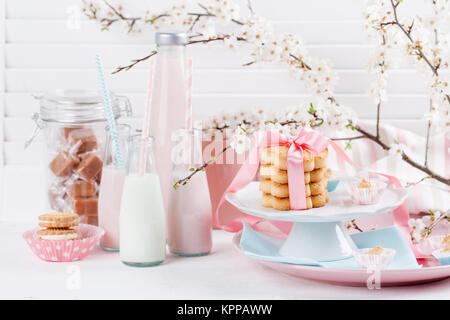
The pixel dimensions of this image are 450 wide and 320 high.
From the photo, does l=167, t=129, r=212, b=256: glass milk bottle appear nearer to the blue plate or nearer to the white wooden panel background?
the blue plate

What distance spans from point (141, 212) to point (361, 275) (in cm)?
37

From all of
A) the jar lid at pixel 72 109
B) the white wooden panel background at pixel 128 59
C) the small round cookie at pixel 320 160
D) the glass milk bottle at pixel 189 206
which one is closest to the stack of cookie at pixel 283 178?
the small round cookie at pixel 320 160

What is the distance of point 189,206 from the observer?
1.11 metres

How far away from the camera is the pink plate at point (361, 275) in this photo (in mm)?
906

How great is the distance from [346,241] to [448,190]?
51 centimetres

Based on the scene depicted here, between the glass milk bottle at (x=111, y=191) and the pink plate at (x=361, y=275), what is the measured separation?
0.33m

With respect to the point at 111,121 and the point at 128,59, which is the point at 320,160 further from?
the point at 128,59

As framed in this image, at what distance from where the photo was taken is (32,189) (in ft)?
5.35

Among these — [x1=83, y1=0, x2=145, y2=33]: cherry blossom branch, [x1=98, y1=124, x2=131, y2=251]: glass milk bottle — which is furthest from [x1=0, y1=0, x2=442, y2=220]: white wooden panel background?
[x1=98, y1=124, x2=131, y2=251]: glass milk bottle

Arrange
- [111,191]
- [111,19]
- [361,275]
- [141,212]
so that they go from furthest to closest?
1. [111,19]
2. [111,191]
3. [141,212]
4. [361,275]

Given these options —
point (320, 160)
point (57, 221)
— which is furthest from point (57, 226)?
point (320, 160)
